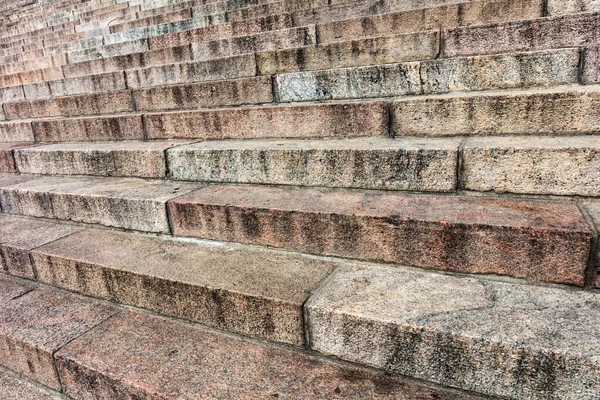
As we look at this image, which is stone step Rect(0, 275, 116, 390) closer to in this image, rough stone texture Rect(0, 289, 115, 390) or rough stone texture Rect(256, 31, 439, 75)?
rough stone texture Rect(0, 289, 115, 390)

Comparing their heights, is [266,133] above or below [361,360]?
above

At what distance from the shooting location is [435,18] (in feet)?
11.9

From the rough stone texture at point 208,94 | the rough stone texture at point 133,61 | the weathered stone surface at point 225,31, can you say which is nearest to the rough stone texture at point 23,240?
the rough stone texture at point 208,94

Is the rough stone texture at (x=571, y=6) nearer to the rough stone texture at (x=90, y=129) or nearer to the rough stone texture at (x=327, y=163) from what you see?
the rough stone texture at (x=327, y=163)

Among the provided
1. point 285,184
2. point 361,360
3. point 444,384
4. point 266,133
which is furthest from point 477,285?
point 266,133

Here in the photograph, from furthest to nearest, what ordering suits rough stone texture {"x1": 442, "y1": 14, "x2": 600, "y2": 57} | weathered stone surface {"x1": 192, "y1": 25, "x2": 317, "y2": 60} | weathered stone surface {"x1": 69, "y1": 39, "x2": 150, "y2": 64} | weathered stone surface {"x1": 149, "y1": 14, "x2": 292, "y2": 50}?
weathered stone surface {"x1": 69, "y1": 39, "x2": 150, "y2": 64}, weathered stone surface {"x1": 149, "y1": 14, "x2": 292, "y2": 50}, weathered stone surface {"x1": 192, "y1": 25, "x2": 317, "y2": 60}, rough stone texture {"x1": 442, "y1": 14, "x2": 600, "y2": 57}

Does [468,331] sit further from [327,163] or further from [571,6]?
[571,6]

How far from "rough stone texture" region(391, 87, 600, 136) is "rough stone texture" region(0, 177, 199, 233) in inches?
69.3

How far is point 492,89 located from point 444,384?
→ 2.08 meters

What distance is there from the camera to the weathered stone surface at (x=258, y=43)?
14.0 feet

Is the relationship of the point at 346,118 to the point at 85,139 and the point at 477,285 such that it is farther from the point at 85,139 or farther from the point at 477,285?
the point at 85,139

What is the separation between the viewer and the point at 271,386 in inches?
67.2

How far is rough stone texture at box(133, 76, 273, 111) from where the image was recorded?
3.51m

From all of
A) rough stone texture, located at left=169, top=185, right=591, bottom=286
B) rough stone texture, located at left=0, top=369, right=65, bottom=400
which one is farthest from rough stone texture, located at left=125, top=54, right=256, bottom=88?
rough stone texture, located at left=0, top=369, right=65, bottom=400
